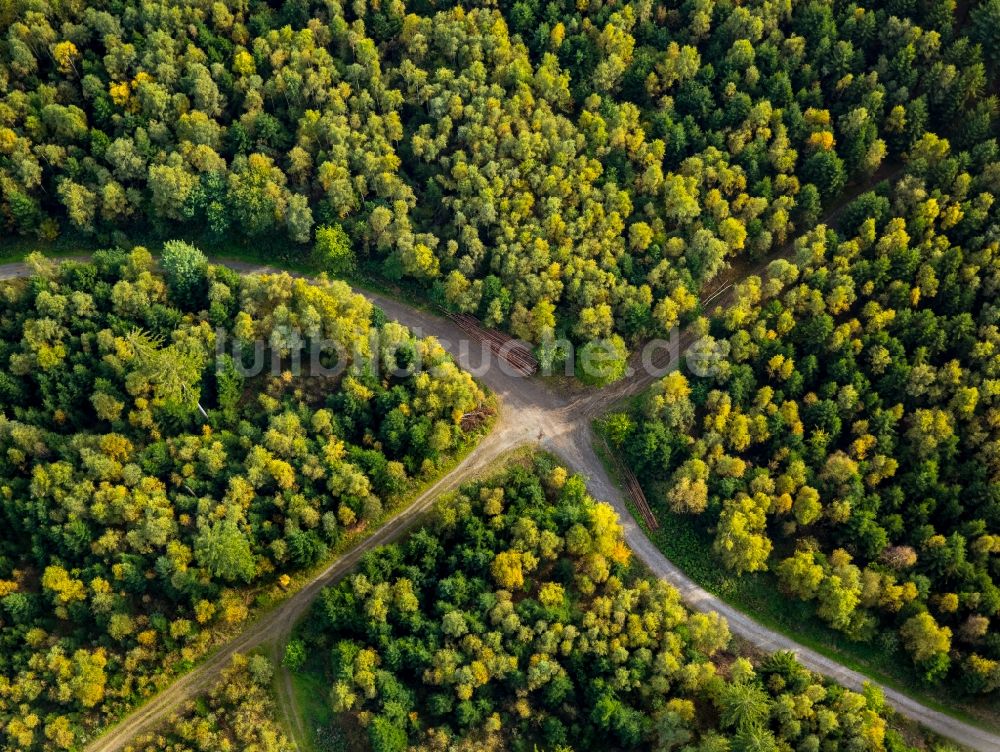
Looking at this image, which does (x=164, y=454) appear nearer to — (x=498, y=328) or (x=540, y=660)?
(x=498, y=328)

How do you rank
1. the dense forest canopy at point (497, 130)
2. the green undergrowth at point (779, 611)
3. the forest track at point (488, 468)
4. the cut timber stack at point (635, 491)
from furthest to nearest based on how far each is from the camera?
the dense forest canopy at point (497, 130)
the cut timber stack at point (635, 491)
the green undergrowth at point (779, 611)
the forest track at point (488, 468)

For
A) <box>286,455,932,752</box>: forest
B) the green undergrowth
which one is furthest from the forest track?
<box>286,455,932,752</box>: forest

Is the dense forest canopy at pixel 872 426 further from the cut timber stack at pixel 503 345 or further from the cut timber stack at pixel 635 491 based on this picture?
the cut timber stack at pixel 503 345

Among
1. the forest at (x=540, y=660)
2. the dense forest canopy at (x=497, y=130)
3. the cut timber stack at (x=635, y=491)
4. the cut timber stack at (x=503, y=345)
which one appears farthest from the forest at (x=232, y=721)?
the dense forest canopy at (x=497, y=130)

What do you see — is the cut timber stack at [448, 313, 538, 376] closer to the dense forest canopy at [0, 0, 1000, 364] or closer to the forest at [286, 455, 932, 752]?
the dense forest canopy at [0, 0, 1000, 364]

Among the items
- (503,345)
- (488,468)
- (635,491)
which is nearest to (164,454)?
(488,468)
